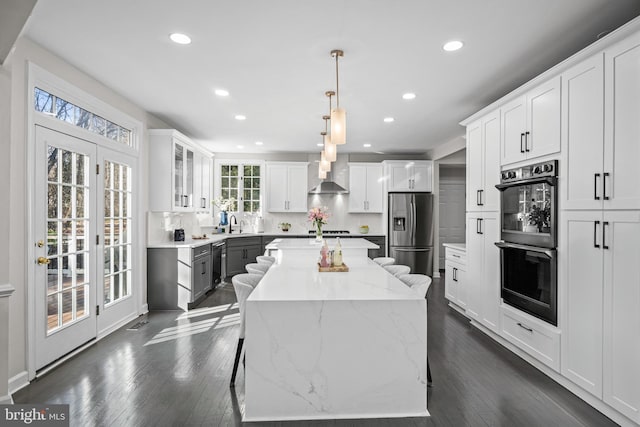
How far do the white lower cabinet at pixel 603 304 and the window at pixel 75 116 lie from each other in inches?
167

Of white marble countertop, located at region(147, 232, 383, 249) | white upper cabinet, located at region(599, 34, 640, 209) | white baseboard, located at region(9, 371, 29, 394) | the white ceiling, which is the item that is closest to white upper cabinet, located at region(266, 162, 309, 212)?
white marble countertop, located at region(147, 232, 383, 249)

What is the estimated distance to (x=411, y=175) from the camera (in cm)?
751

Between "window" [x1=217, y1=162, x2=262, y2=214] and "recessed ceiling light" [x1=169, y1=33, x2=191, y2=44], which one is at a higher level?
"recessed ceiling light" [x1=169, y1=33, x2=191, y2=44]

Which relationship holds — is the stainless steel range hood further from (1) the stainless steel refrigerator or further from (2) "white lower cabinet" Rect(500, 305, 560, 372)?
(2) "white lower cabinet" Rect(500, 305, 560, 372)

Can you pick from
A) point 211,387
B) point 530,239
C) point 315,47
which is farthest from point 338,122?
point 211,387

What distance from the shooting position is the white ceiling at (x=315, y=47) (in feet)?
7.75

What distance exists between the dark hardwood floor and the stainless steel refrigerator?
3228mm

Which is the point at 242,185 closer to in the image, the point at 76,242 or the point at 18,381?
the point at 76,242

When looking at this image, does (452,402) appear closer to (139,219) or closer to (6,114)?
(6,114)

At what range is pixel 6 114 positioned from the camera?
206cm

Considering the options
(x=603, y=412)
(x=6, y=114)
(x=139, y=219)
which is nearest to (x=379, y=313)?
(x=603, y=412)

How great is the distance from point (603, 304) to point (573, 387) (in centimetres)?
74

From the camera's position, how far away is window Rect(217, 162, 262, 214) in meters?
7.74

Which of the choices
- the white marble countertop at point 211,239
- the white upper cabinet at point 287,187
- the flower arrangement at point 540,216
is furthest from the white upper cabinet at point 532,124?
the white upper cabinet at point 287,187
